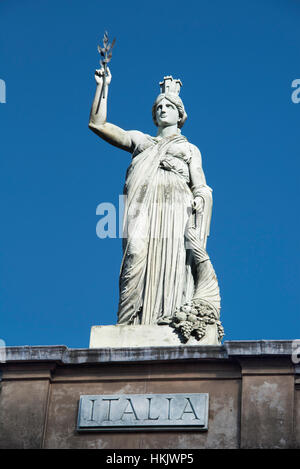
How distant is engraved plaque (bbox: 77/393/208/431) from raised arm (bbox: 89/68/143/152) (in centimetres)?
522

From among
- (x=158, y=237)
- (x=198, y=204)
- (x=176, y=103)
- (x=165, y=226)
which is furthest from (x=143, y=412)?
(x=176, y=103)

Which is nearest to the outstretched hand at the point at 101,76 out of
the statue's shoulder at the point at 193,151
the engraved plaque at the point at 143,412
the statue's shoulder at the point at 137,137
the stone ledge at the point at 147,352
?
the statue's shoulder at the point at 137,137

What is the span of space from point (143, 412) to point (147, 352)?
970mm

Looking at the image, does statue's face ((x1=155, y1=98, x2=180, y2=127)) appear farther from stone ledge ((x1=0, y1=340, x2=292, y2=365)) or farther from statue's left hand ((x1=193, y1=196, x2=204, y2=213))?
stone ledge ((x1=0, y1=340, x2=292, y2=365))

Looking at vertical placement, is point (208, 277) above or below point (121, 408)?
above

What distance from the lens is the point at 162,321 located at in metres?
20.8

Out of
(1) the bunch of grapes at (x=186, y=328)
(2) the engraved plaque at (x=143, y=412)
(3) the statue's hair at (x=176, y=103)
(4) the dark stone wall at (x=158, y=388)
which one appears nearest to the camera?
(4) the dark stone wall at (x=158, y=388)

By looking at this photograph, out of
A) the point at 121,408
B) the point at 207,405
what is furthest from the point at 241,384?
the point at 121,408

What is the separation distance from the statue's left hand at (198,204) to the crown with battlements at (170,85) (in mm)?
2457

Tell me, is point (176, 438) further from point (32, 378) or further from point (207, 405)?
point (32, 378)

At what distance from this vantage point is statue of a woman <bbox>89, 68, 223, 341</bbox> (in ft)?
69.0

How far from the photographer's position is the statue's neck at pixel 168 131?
23206 mm

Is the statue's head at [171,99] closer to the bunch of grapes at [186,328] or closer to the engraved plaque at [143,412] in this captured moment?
the bunch of grapes at [186,328]
